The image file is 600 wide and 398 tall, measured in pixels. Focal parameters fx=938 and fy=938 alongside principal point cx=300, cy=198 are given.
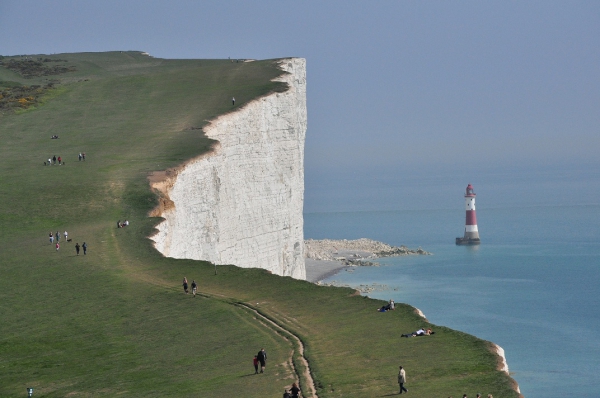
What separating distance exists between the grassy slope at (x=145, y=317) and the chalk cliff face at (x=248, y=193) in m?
2.26

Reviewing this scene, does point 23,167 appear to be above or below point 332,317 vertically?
above

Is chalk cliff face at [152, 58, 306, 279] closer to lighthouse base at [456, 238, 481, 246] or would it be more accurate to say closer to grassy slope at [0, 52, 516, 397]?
grassy slope at [0, 52, 516, 397]

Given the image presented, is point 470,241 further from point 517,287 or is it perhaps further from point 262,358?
point 262,358

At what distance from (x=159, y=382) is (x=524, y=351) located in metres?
45.9

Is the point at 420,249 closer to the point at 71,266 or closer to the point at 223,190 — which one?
the point at 223,190

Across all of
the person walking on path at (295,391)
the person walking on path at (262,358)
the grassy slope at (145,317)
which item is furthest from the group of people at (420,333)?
the person walking on path at (295,391)

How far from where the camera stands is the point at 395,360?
27828 mm

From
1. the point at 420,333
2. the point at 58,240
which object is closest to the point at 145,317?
the point at 420,333

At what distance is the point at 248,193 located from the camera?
6800 centimetres

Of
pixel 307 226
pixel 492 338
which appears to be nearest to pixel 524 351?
pixel 492 338

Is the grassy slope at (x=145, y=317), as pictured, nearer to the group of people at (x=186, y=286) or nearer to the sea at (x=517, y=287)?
the group of people at (x=186, y=286)

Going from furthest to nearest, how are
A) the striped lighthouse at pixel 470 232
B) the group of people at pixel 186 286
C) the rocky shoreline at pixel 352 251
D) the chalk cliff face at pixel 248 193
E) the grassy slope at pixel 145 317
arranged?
the striped lighthouse at pixel 470 232 → the rocky shoreline at pixel 352 251 → the chalk cliff face at pixel 248 193 → the group of people at pixel 186 286 → the grassy slope at pixel 145 317

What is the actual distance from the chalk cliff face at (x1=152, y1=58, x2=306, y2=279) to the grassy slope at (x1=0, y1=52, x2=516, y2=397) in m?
2.26

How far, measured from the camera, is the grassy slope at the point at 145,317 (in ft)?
90.4
